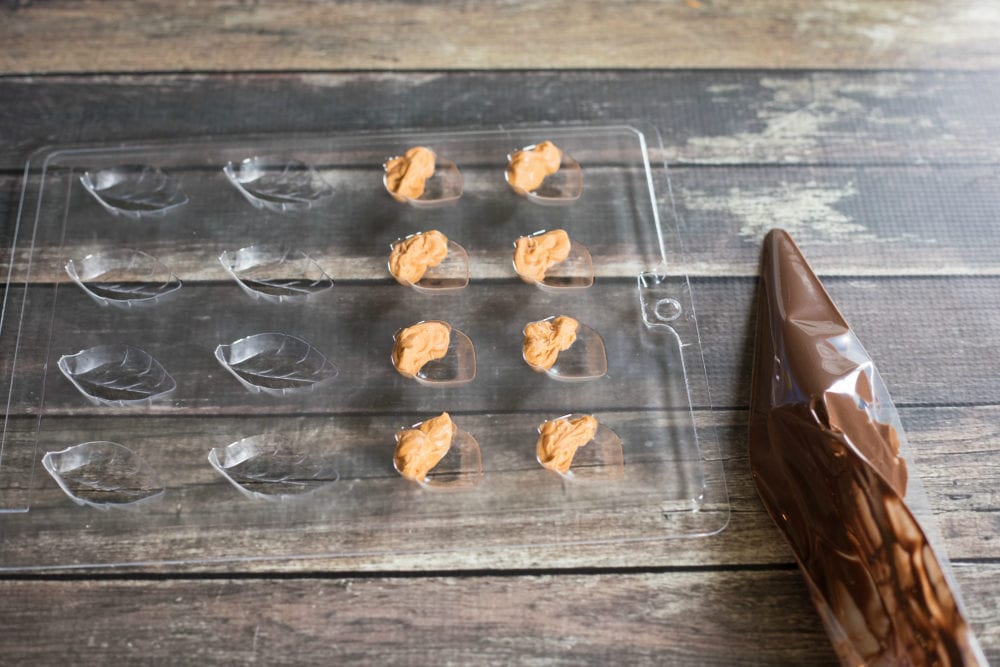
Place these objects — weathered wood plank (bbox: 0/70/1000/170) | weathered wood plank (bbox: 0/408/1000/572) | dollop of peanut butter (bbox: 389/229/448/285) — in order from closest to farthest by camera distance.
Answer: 1. weathered wood plank (bbox: 0/408/1000/572)
2. dollop of peanut butter (bbox: 389/229/448/285)
3. weathered wood plank (bbox: 0/70/1000/170)

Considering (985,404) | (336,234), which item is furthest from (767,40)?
(336,234)

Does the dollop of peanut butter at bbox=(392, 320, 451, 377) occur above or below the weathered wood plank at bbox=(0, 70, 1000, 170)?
below

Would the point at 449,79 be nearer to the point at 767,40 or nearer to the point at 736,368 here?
the point at 767,40

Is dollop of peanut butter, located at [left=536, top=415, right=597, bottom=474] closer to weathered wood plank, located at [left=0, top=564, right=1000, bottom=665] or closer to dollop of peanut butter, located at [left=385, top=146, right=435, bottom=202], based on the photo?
weathered wood plank, located at [left=0, top=564, right=1000, bottom=665]

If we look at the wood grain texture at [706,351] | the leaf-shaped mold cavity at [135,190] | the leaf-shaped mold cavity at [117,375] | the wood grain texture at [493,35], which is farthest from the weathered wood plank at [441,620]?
the wood grain texture at [493,35]

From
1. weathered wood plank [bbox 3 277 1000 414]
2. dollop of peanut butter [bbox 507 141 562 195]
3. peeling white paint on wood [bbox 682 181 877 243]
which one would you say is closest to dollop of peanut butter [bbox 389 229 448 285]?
weathered wood plank [bbox 3 277 1000 414]

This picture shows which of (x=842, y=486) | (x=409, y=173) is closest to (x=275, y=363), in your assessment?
(x=409, y=173)

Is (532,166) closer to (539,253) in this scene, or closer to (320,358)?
(539,253)

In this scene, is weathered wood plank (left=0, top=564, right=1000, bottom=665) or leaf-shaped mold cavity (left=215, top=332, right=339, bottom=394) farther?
leaf-shaped mold cavity (left=215, top=332, right=339, bottom=394)
